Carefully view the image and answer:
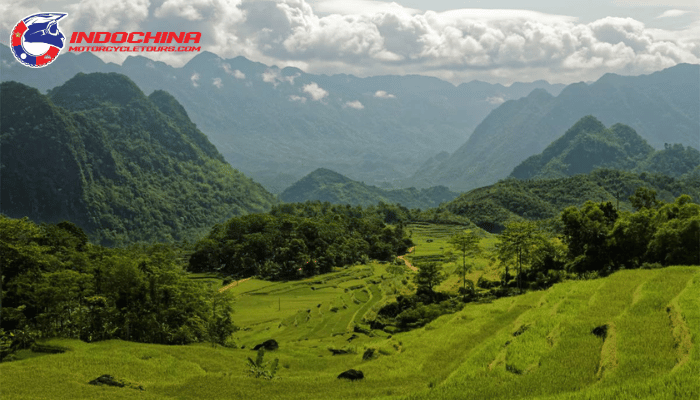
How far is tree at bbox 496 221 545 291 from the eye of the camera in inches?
2317

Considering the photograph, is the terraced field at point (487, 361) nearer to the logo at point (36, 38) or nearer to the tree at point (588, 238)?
the tree at point (588, 238)

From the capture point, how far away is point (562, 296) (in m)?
40.4

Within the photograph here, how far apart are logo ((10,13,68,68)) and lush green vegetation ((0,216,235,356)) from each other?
14.8 metres

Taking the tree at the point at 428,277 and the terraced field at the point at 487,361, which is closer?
the terraced field at the point at 487,361

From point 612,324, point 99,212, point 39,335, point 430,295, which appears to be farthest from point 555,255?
point 99,212

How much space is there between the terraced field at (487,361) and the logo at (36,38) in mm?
21762

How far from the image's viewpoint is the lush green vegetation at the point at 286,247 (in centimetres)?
11738

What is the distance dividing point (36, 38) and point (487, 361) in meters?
39.3

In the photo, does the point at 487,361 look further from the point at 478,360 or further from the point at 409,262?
the point at 409,262

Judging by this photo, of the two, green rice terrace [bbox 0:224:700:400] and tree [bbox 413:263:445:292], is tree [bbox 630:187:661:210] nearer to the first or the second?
tree [bbox 413:263:445:292]

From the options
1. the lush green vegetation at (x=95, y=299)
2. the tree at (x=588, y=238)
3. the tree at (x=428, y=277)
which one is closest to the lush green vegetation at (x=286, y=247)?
the tree at (x=428, y=277)

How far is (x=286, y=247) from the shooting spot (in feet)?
395

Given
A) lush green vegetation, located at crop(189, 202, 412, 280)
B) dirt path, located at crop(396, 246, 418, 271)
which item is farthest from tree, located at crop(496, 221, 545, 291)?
lush green vegetation, located at crop(189, 202, 412, 280)

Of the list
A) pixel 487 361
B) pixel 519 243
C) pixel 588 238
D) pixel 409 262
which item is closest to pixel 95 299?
pixel 487 361
